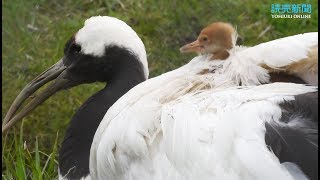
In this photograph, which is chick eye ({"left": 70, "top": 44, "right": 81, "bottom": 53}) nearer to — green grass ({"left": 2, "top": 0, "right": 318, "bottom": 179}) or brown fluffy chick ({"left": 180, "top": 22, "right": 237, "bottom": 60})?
brown fluffy chick ({"left": 180, "top": 22, "right": 237, "bottom": 60})

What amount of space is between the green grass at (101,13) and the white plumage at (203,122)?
1.35 meters

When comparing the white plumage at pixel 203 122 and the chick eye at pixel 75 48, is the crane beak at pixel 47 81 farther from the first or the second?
the white plumage at pixel 203 122

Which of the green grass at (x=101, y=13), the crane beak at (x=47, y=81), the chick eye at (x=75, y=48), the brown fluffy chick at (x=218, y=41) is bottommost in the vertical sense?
the green grass at (x=101, y=13)

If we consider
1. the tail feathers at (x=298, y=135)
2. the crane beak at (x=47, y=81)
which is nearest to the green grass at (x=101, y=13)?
the crane beak at (x=47, y=81)

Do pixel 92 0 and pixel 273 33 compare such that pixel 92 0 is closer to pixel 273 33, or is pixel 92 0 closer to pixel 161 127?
pixel 273 33

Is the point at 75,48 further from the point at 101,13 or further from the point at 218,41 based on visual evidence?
the point at 101,13

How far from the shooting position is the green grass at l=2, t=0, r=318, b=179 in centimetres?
367

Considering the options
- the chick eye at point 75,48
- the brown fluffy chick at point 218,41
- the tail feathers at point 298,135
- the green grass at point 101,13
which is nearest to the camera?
the tail feathers at point 298,135

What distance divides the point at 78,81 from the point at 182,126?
763mm

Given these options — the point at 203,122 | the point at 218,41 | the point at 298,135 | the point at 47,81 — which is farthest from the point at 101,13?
the point at 298,135

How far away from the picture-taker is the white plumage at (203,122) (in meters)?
1.95

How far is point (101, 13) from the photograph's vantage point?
13.0 ft

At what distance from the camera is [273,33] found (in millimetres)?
3908

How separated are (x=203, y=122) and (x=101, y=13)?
201cm
